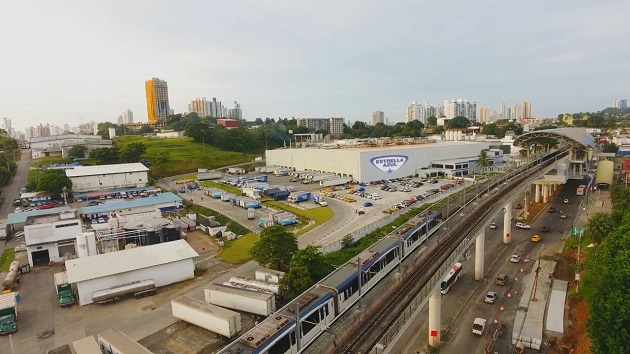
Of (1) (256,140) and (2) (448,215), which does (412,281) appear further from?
(1) (256,140)

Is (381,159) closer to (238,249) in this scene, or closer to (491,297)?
(238,249)

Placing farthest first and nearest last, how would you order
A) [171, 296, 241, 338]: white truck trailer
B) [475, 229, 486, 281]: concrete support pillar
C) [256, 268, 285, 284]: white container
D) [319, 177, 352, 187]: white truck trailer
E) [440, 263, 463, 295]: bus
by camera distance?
1. [319, 177, 352, 187]: white truck trailer
2. [475, 229, 486, 281]: concrete support pillar
3. [440, 263, 463, 295]: bus
4. [256, 268, 285, 284]: white container
5. [171, 296, 241, 338]: white truck trailer

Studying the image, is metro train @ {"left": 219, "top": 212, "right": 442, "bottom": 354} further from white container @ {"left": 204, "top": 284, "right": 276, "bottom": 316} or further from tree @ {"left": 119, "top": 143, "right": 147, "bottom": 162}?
tree @ {"left": 119, "top": 143, "right": 147, "bottom": 162}

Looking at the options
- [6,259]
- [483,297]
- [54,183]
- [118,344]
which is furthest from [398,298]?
[54,183]

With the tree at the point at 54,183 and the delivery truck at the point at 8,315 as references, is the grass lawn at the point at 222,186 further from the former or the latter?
the delivery truck at the point at 8,315

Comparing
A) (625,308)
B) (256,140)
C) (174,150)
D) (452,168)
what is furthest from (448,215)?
(256,140)

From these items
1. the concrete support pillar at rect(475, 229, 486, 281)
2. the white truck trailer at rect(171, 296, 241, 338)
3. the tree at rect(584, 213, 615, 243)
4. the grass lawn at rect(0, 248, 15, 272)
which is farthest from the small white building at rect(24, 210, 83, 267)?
the tree at rect(584, 213, 615, 243)

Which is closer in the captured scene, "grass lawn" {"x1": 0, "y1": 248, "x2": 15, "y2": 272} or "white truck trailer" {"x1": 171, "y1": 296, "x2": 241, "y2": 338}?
"white truck trailer" {"x1": 171, "y1": 296, "x2": 241, "y2": 338}
